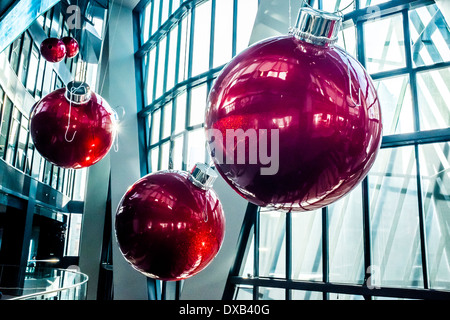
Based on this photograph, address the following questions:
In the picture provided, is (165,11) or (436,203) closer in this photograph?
(436,203)

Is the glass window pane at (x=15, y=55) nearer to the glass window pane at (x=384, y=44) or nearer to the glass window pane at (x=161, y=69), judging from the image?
the glass window pane at (x=161, y=69)

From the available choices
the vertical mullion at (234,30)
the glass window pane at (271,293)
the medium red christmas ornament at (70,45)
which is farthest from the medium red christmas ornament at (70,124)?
the vertical mullion at (234,30)

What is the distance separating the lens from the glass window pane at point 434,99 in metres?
6.07

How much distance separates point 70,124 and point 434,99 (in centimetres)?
561

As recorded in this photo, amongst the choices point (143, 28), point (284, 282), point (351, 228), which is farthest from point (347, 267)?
point (143, 28)

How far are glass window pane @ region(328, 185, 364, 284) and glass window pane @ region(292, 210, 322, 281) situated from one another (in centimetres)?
28

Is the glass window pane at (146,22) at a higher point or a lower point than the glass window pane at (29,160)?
higher

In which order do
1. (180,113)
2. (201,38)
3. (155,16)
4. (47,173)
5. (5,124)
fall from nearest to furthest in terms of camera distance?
(201,38) < (180,113) < (155,16) < (5,124) < (47,173)

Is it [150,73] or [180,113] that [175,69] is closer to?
[180,113]

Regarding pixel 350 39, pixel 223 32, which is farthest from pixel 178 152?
pixel 350 39

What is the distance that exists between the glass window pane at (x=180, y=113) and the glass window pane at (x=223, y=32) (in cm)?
158

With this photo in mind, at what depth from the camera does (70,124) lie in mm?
2156

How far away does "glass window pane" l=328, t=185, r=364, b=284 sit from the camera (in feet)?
22.6

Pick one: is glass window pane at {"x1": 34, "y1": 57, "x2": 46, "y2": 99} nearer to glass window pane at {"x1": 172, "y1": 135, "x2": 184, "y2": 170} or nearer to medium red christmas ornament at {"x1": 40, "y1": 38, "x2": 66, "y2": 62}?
glass window pane at {"x1": 172, "y1": 135, "x2": 184, "y2": 170}
